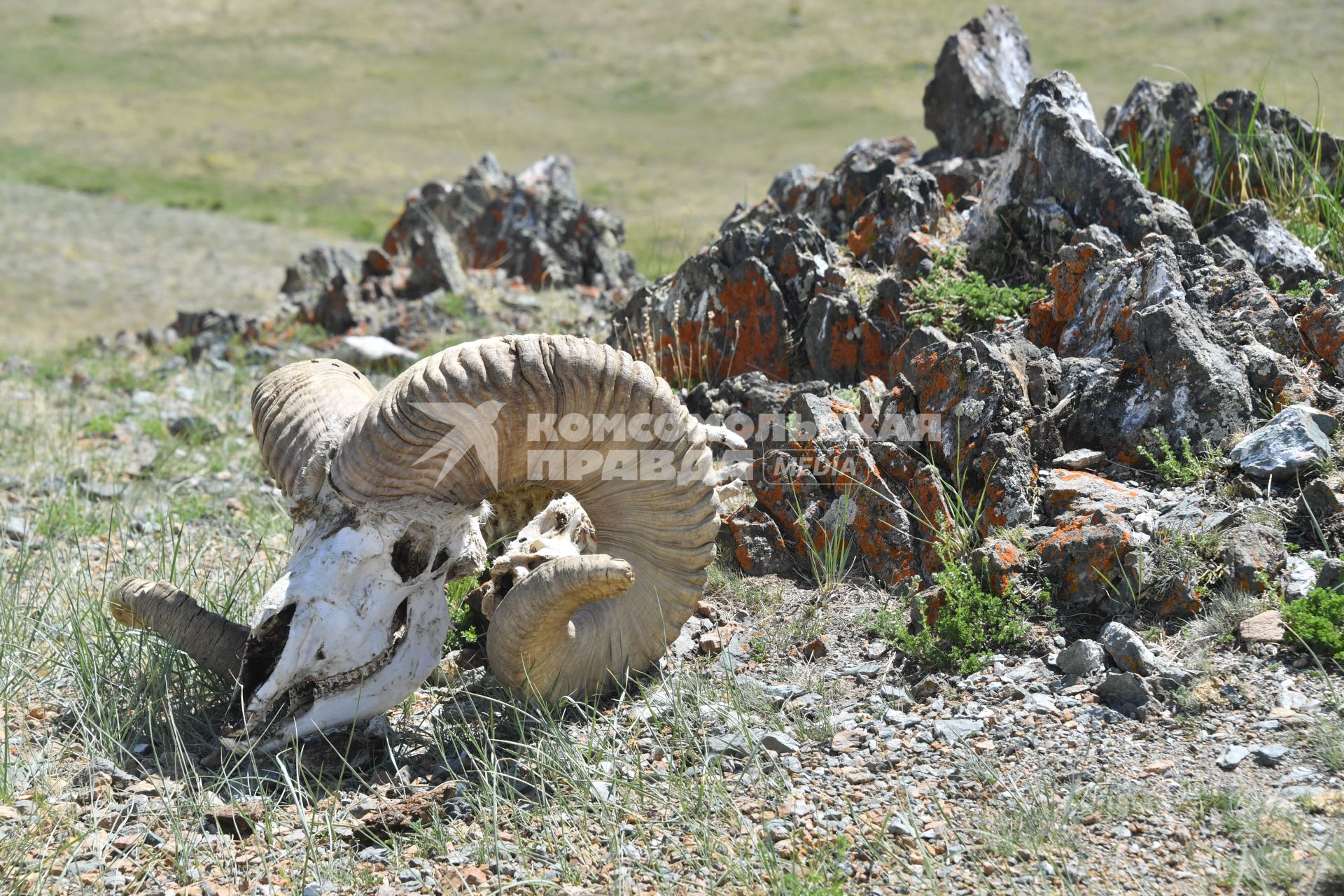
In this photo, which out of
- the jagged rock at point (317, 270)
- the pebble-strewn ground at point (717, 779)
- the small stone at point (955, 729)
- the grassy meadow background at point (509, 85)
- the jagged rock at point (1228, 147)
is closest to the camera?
the pebble-strewn ground at point (717, 779)

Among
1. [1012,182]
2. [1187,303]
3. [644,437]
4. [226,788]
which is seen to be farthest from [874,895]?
[1012,182]

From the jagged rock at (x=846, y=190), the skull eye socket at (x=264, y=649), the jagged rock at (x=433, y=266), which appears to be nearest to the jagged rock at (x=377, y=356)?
the jagged rock at (x=433, y=266)

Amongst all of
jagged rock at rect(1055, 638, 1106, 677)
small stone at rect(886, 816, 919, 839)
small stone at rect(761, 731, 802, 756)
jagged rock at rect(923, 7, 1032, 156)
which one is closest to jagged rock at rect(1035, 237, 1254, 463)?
jagged rock at rect(1055, 638, 1106, 677)

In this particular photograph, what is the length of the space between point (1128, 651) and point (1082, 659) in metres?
0.21

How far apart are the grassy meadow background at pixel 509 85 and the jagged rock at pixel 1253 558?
57.9 feet

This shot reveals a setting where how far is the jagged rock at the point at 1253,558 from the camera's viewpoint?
203 inches

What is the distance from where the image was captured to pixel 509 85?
49.4m

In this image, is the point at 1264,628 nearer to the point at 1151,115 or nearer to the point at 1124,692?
the point at 1124,692

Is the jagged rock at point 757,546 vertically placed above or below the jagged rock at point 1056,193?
below

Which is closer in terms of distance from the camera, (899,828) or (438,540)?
(899,828)

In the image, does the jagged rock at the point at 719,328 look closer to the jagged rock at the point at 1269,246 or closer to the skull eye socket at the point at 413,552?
the jagged rock at the point at 1269,246

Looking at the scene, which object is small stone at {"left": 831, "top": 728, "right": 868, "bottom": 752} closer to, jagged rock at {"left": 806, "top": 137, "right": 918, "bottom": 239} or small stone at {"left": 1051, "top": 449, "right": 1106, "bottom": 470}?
small stone at {"left": 1051, "top": 449, "right": 1106, "bottom": 470}

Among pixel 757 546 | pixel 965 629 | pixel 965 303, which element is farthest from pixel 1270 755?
pixel 965 303

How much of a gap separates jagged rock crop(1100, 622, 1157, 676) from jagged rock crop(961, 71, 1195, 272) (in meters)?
3.75
